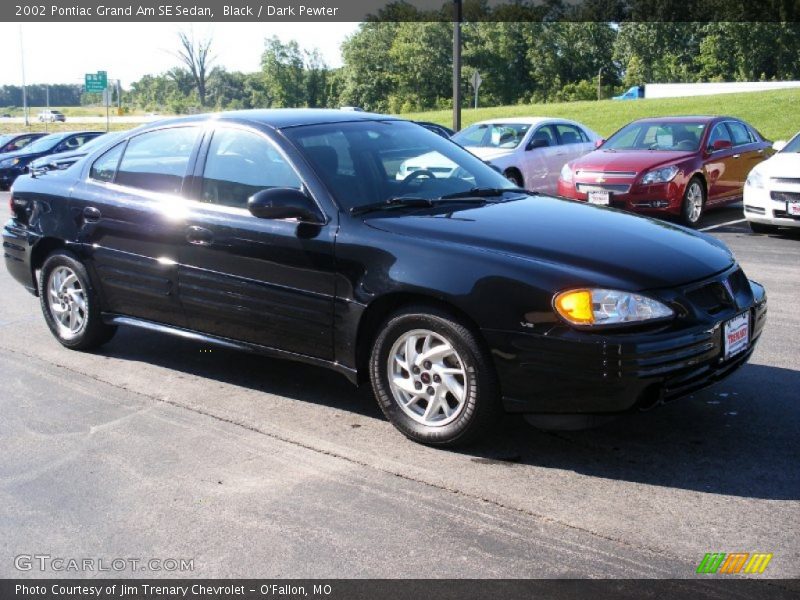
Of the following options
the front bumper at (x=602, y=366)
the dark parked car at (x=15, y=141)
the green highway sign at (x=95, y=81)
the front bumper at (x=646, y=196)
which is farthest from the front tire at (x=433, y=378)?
the green highway sign at (x=95, y=81)

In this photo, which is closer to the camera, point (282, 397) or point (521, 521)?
point (521, 521)

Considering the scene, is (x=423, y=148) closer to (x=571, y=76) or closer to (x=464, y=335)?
(x=464, y=335)

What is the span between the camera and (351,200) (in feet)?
15.7

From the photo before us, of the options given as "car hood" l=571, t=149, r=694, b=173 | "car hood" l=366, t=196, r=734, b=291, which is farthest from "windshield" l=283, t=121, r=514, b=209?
"car hood" l=571, t=149, r=694, b=173

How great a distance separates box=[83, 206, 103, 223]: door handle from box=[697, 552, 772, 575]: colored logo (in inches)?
168

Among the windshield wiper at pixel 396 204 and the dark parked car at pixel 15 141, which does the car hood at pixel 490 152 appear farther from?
the dark parked car at pixel 15 141

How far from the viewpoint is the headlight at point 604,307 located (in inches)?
155

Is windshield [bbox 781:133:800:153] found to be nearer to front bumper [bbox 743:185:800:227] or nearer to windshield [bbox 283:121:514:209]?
front bumper [bbox 743:185:800:227]

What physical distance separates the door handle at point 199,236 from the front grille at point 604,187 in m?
7.81

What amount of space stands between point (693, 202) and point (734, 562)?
976 centimetres

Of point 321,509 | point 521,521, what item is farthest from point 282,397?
point 521,521

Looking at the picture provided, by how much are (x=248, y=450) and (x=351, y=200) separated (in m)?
1.39

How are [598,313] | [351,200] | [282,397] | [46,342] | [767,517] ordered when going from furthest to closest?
[46,342]
[282,397]
[351,200]
[598,313]
[767,517]

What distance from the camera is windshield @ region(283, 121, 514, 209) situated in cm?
492
